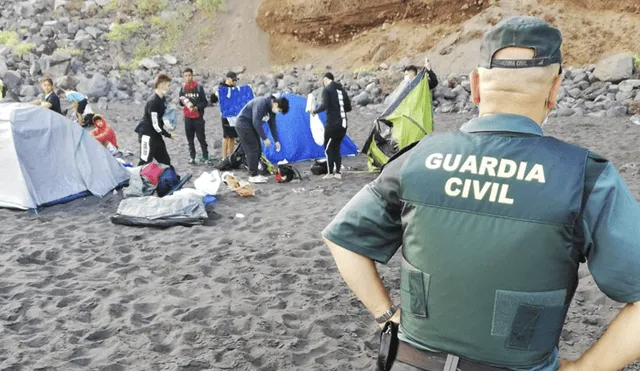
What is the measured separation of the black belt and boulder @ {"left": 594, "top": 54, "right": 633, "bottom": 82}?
1709 centimetres

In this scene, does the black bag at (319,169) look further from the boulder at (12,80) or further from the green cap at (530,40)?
the boulder at (12,80)

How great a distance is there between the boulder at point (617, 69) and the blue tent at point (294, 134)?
10360mm

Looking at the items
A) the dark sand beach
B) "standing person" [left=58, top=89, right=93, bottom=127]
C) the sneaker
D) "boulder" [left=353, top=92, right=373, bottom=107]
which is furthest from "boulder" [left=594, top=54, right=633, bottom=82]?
"standing person" [left=58, top=89, right=93, bottom=127]

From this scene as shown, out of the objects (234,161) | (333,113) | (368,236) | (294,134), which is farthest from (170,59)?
(368,236)

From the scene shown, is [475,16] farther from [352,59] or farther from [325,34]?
[325,34]

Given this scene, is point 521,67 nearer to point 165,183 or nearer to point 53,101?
point 165,183

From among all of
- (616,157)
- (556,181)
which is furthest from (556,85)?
(616,157)

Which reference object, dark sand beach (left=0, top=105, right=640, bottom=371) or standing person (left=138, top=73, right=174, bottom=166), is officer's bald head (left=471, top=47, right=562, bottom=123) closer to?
dark sand beach (left=0, top=105, right=640, bottom=371)

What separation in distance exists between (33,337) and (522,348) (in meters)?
3.81

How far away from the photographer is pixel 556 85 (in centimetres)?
163

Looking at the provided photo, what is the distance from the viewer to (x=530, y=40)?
155 cm

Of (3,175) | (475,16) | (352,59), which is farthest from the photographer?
(352,59)

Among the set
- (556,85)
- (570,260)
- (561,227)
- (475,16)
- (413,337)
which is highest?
(556,85)

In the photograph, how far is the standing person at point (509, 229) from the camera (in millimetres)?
1424
